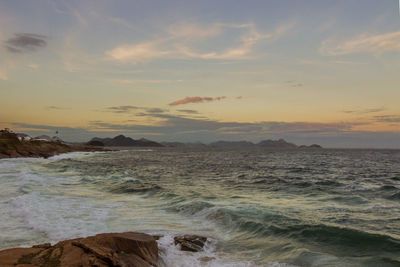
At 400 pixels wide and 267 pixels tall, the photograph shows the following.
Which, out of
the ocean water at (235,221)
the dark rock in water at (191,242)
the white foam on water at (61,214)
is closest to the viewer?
the ocean water at (235,221)

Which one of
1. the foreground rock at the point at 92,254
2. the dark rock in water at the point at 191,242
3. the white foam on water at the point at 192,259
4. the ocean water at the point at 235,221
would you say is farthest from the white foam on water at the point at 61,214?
the white foam on water at the point at 192,259

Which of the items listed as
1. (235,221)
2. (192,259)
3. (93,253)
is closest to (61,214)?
(93,253)

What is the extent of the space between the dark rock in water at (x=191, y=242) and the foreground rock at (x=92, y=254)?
4.45 feet

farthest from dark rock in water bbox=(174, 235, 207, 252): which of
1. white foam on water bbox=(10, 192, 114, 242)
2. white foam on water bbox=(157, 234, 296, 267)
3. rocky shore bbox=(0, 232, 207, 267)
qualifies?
white foam on water bbox=(10, 192, 114, 242)

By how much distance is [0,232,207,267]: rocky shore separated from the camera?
5684mm

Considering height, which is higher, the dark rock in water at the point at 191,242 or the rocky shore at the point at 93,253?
the rocky shore at the point at 93,253

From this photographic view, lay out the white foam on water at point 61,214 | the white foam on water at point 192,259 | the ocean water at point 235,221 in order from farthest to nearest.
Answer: the white foam on water at point 61,214 < the ocean water at point 235,221 < the white foam on water at point 192,259

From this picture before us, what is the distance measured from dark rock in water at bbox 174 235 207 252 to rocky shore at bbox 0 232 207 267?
1265 mm

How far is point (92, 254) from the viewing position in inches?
234

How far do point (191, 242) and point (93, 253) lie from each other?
3468mm

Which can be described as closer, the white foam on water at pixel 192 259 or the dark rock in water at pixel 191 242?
the white foam on water at pixel 192 259

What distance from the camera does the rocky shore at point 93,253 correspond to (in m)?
5.68

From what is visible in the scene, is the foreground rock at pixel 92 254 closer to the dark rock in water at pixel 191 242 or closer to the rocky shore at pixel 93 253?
the rocky shore at pixel 93 253

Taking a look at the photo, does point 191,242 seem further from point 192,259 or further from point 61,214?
point 61,214
